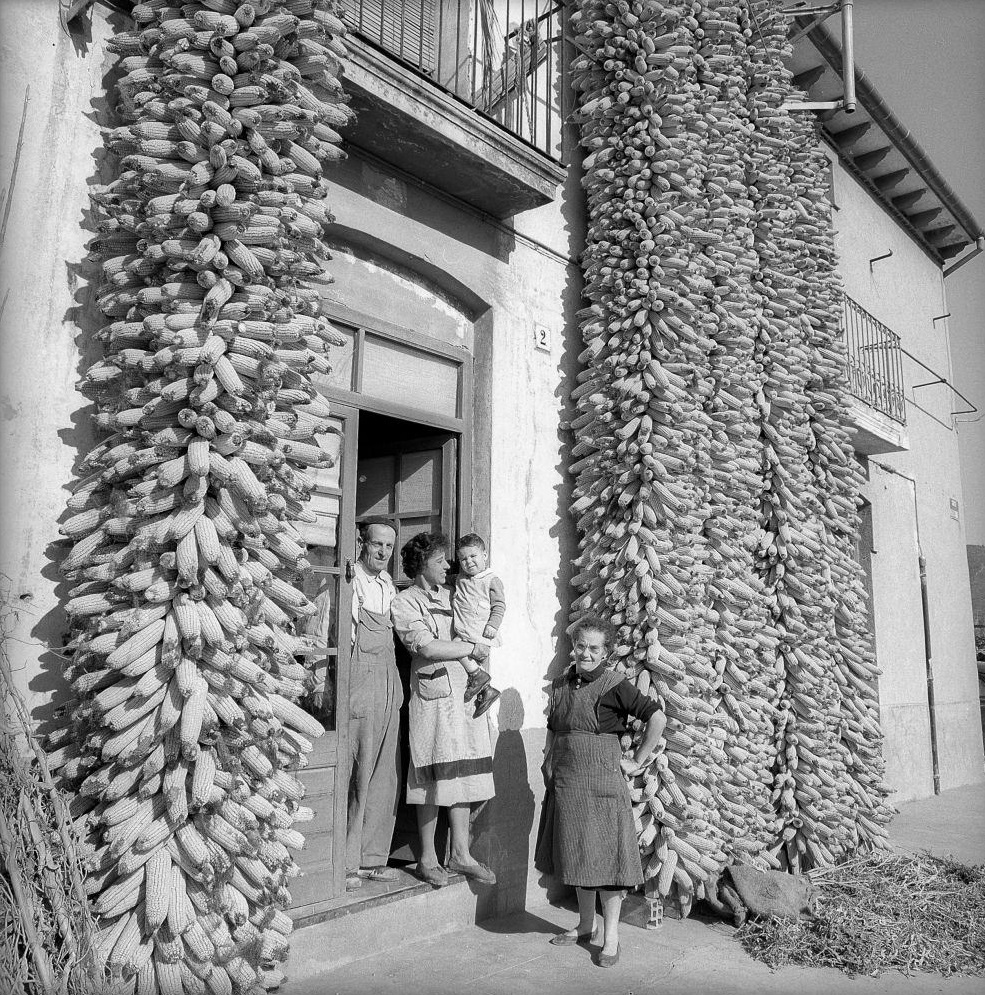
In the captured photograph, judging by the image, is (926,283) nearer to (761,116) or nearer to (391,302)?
(761,116)

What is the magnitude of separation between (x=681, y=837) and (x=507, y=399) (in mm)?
2830

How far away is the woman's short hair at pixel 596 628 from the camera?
479 centimetres

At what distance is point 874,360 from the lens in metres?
11.1

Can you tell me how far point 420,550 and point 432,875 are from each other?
171 centimetres

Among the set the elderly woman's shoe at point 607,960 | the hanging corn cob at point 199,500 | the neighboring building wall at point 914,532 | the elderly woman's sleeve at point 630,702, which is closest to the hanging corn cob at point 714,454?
the elderly woman's sleeve at point 630,702

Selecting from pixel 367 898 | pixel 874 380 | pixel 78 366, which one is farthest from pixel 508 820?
pixel 874 380

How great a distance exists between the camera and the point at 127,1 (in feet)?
12.6

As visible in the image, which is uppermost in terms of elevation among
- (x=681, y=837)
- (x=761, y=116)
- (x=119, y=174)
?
(x=761, y=116)

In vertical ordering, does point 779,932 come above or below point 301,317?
below

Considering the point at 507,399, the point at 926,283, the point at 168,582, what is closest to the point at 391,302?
the point at 507,399

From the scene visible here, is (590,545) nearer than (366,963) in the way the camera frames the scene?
No

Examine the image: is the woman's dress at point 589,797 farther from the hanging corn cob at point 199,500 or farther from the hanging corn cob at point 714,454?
the hanging corn cob at point 199,500

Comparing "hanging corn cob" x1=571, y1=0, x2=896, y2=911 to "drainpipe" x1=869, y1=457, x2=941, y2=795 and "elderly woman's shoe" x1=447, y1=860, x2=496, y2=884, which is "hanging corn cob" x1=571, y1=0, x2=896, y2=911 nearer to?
"elderly woman's shoe" x1=447, y1=860, x2=496, y2=884

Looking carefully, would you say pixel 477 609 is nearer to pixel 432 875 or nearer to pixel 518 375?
pixel 432 875
